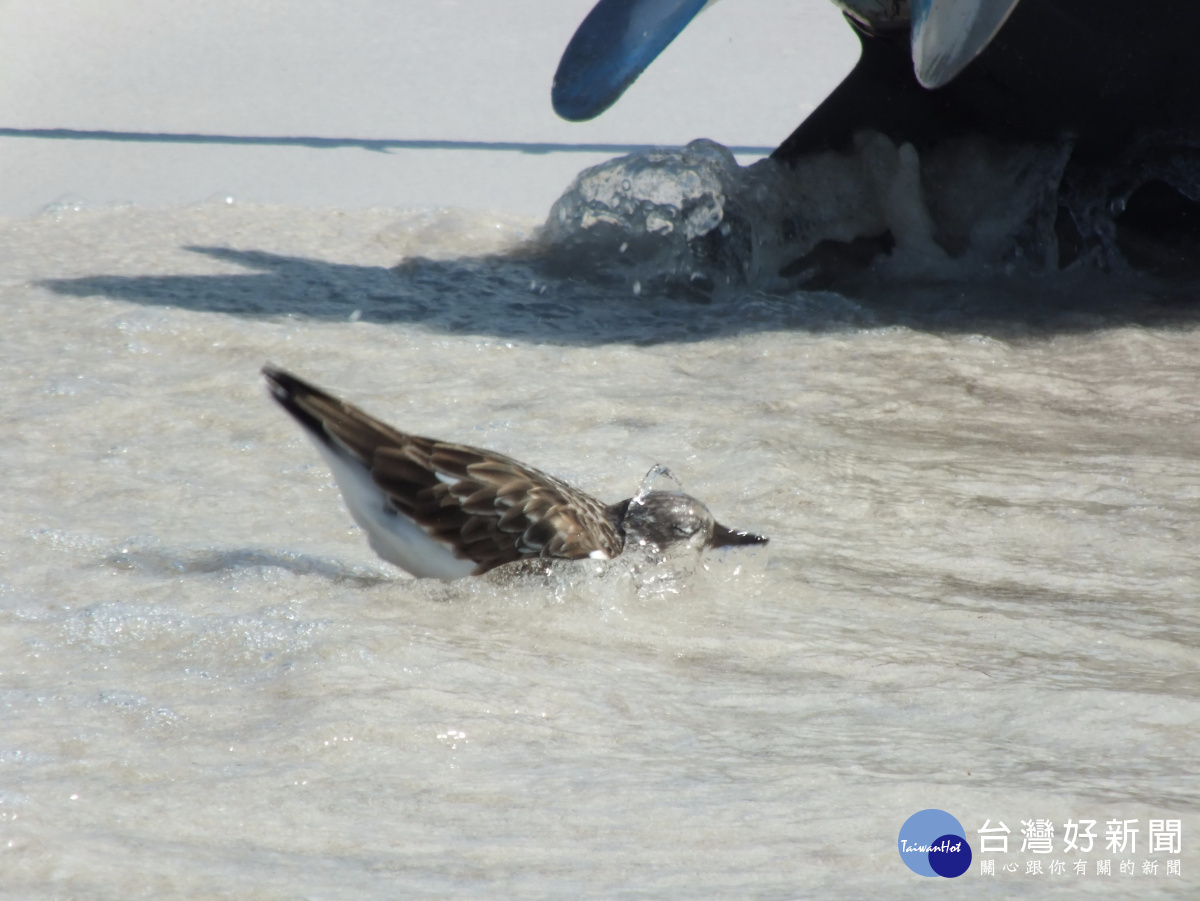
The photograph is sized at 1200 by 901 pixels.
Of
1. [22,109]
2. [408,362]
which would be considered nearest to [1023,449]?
[408,362]

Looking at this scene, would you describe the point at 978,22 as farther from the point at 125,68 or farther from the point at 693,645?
the point at 125,68

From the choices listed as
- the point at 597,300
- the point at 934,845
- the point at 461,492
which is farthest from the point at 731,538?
the point at 597,300

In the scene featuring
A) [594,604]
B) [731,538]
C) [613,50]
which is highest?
[613,50]

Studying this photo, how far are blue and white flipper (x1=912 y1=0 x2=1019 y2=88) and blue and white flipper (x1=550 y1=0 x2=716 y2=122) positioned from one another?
1.11 metres

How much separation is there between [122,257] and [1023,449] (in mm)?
3994

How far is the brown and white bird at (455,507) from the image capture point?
126 inches

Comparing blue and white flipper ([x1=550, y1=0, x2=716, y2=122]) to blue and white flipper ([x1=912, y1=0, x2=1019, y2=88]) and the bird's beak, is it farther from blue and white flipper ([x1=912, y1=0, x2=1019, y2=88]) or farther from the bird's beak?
the bird's beak

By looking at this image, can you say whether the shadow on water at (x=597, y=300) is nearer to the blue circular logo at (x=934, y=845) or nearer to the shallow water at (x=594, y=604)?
the shallow water at (x=594, y=604)

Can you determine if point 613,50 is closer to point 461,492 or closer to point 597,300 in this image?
point 597,300

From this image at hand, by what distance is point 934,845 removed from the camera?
2.09 meters

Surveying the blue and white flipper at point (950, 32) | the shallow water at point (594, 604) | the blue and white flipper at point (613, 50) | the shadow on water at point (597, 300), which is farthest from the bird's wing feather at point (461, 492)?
the blue and white flipper at point (613, 50)

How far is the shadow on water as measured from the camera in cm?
555

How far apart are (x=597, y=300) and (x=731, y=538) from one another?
2819mm

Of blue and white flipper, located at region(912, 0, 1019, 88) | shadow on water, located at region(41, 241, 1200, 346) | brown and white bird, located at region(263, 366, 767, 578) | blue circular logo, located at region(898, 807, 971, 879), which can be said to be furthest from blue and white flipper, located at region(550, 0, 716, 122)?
blue circular logo, located at region(898, 807, 971, 879)
